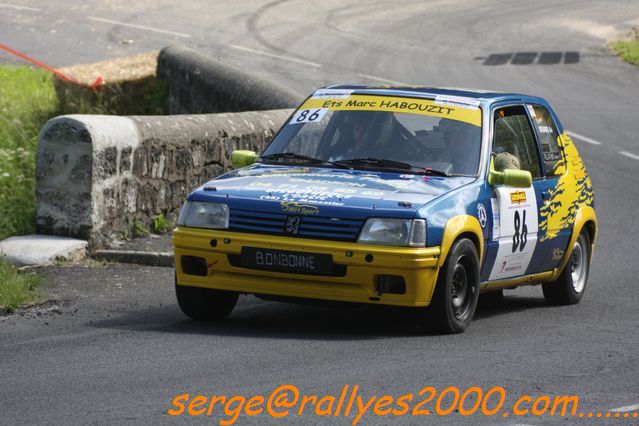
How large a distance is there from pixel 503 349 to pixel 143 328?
7.28 feet

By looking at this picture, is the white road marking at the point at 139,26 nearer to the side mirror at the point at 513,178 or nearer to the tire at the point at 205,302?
the side mirror at the point at 513,178

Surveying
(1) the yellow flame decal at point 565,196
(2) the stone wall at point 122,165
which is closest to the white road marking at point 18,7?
(2) the stone wall at point 122,165

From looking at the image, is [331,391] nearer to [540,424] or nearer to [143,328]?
[540,424]

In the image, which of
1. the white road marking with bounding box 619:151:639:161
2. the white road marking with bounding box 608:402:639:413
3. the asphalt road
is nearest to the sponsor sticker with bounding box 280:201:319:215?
the asphalt road

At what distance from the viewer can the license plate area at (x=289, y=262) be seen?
8.43 meters

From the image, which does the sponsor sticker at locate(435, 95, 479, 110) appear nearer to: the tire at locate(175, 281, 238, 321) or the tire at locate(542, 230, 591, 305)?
the tire at locate(542, 230, 591, 305)

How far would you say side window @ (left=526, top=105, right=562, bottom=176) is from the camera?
34.5 feet

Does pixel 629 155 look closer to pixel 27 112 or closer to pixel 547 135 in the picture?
pixel 27 112

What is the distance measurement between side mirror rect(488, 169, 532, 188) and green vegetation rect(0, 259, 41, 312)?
3.24m

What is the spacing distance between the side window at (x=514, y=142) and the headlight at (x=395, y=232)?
1533 mm

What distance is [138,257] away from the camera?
12.0 meters

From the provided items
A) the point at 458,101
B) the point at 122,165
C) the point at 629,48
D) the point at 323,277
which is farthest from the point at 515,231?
the point at 629,48

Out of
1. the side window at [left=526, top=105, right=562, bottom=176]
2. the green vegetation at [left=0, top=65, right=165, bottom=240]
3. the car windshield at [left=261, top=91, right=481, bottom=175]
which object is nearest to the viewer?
the car windshield at [left=261, top=91, right=481, bottom=175]

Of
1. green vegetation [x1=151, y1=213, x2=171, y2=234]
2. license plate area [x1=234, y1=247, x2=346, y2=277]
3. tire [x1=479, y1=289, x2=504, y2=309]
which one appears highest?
license plate area [x1=234, y1=247, x2=346, y2=277]
